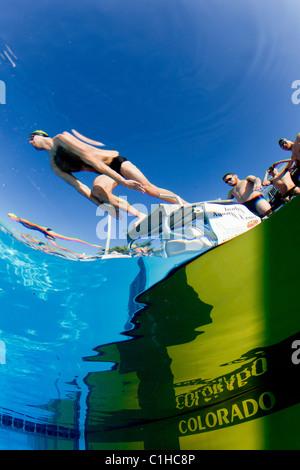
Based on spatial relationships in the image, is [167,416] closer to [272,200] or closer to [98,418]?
[98,418]

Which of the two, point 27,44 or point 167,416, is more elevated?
point 27,44

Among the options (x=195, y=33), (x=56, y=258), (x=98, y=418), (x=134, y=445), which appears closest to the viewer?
(x=195, y=33)

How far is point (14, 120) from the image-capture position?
57.4 inches

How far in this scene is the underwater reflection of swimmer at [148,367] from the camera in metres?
1.76

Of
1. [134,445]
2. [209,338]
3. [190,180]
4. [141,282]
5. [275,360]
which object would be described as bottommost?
[134,445]

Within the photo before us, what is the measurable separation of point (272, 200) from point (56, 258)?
1.41 m

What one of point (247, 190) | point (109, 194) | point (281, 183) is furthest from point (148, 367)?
point (281, 183)

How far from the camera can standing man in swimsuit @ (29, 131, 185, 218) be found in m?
1.44

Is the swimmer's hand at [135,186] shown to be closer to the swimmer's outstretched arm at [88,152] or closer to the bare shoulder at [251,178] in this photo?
the swimmer's outstretched arm at [88,152]

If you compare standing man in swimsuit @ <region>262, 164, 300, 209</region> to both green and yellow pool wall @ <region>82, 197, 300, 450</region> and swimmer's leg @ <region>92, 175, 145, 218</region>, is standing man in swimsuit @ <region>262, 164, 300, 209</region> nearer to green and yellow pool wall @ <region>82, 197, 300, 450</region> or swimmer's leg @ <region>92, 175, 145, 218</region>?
green and yellow pool wall @ <region>82, 197, 300, 450</region>

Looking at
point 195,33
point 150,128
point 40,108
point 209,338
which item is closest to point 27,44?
point 40,108

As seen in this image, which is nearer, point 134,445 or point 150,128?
point 150,128

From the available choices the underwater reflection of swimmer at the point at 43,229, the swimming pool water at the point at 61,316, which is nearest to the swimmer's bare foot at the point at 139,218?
the swimming pool water at the point at 61,316

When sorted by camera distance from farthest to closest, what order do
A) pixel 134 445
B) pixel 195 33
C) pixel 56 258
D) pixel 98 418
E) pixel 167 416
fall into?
1. pixel 98 418
2. pixel 134 445
3. pixel 167 416
4. pixel 56 258
5. pixel 195 33
